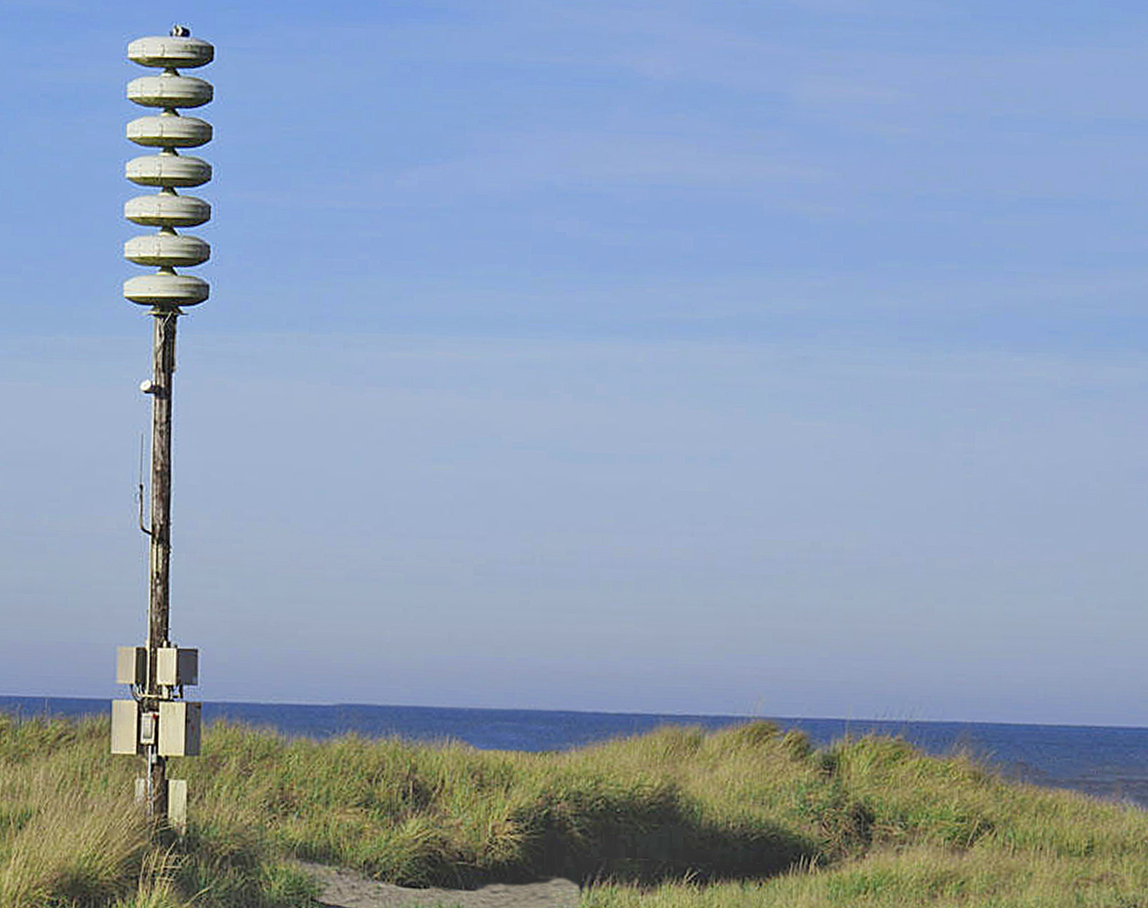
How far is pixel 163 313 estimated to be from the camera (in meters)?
13.1

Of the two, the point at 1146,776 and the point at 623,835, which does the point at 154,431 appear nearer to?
the point at 623,835

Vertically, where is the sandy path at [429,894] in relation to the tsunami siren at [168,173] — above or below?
below

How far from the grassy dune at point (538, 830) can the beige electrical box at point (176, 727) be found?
0.56m

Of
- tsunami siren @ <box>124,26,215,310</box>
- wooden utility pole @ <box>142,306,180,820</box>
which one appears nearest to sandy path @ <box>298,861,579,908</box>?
wooden utility pole @ <box>142,306,180,820</box>

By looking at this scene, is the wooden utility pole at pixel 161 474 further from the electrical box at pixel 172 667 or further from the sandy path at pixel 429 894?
the sandy path at pixel 429 894

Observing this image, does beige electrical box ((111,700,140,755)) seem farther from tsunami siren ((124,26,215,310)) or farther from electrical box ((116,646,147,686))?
tsunami siren ((124,26,215,310))

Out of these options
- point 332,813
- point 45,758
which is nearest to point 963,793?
point 332,813

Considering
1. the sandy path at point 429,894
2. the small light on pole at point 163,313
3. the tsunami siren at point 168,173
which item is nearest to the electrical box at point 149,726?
the small light on pole at point 163,313

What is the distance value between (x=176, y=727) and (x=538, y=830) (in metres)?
5.16

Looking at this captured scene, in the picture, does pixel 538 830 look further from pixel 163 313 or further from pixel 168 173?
pixel 168 173

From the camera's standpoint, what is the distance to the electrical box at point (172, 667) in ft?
41.2

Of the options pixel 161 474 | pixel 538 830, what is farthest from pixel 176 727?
pixel 538 830

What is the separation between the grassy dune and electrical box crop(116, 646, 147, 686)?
913 millimetres

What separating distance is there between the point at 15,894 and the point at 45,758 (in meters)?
6.10
